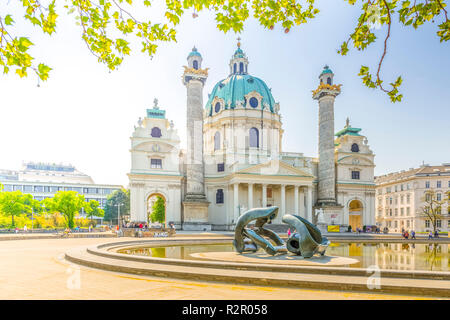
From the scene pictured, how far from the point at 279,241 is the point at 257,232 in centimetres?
127

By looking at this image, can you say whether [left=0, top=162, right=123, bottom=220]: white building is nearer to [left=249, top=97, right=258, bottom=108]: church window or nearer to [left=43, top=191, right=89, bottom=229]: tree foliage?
[left=43, top=191, right=89, bottom=229]: tree foliage

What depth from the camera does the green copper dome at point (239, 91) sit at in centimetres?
7150

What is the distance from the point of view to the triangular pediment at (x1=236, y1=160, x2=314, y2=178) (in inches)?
2286

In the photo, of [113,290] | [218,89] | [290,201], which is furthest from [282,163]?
[113,290]

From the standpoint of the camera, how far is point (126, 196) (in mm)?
98625

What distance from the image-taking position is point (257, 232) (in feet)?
58.9

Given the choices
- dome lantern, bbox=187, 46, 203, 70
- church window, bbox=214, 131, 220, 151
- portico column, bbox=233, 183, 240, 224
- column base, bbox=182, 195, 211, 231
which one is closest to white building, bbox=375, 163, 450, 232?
portico column, bbox=233, 183, 240, 224

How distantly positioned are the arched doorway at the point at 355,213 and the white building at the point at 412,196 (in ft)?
49.4

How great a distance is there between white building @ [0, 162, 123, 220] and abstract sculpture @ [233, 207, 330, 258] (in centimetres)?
A: 11232

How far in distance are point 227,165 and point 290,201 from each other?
43.9 ft

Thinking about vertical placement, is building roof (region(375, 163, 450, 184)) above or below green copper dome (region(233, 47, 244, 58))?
below

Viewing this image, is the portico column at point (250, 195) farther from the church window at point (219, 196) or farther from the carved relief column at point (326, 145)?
the carved relief column at point (326, 145)

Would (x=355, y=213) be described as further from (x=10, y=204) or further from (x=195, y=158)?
(x=10, y=204)

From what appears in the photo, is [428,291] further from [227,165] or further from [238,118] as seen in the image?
[238,118]
